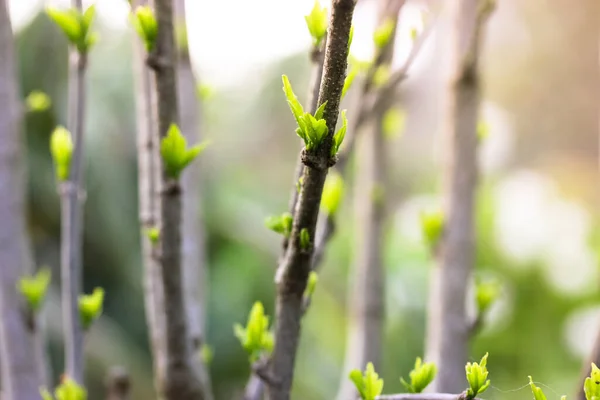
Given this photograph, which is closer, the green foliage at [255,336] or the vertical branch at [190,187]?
the green foliage at [255,336]

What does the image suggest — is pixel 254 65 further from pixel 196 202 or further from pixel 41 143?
pixel 196 202

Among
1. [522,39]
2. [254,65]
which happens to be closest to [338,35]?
[254,65]

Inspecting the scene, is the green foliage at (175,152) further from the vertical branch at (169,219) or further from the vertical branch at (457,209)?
the vertical branch at (457,209)

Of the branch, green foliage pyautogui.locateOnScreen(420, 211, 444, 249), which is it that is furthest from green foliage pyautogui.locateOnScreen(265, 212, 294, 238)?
green foliage pyautogui.locateOnScreen(420, 211, 444, 249)

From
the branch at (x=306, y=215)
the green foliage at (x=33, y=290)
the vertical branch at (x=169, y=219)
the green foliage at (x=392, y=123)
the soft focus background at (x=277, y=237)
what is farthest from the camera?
the soft focus background at (x=277, y=237)

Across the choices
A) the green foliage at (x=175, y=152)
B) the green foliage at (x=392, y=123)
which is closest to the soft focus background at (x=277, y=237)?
the green foliage at (x=392, y=123)

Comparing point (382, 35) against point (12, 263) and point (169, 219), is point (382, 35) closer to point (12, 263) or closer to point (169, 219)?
point (169, 219)

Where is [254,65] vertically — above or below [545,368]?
above

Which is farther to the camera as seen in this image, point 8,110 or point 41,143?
point 41,143
